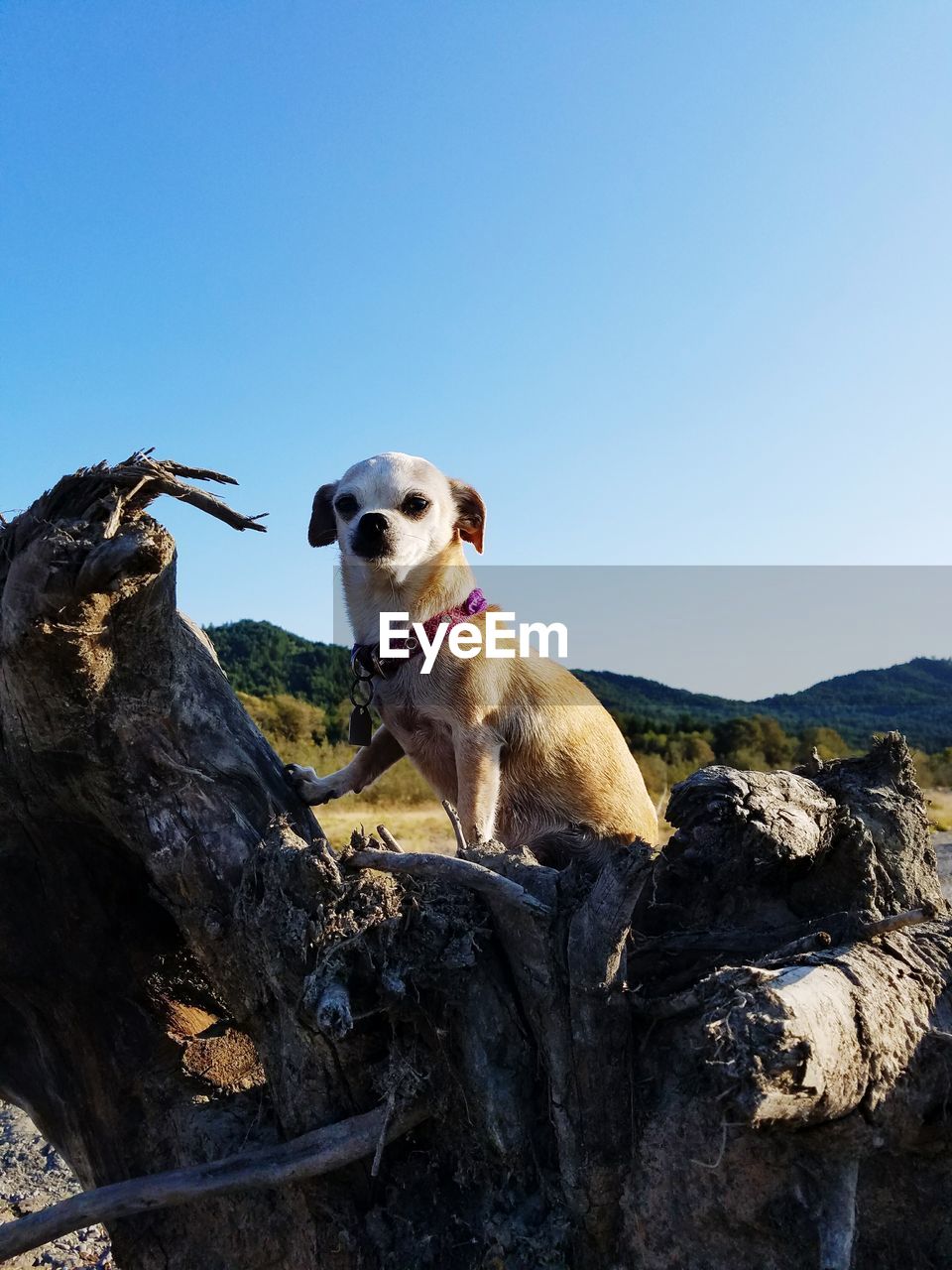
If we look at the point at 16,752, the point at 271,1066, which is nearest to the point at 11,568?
the point at 16,752

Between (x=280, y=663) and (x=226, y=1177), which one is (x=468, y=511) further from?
(x=280, y=663)

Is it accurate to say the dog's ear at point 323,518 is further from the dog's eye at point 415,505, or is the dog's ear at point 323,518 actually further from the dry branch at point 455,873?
the dry branch at point 455,873

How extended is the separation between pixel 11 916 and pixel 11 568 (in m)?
1.46

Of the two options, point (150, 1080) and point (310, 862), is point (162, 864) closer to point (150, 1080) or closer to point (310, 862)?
point (310, 862)

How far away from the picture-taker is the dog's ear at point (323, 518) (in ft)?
16.7

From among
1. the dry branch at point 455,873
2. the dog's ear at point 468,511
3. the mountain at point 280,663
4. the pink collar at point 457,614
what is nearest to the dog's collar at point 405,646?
the pink collar at point 457,614

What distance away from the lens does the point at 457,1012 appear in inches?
113

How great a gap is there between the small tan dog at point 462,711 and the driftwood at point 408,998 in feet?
3.06

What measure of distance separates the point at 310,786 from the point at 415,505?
1.67m

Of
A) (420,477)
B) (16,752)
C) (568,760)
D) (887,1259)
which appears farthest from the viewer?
(420,477)

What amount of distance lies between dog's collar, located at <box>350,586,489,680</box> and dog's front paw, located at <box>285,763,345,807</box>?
0.66m

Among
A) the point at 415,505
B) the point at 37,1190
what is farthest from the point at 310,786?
the point at 37,1190

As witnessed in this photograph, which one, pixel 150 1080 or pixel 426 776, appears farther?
pixel 426 776

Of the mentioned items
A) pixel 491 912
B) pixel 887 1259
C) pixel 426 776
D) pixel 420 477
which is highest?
pixel 420 477
